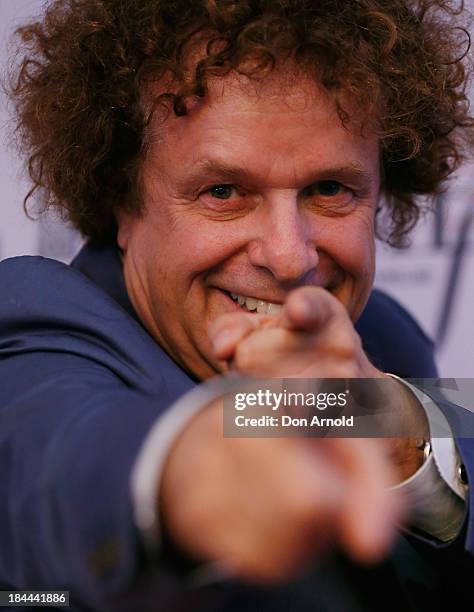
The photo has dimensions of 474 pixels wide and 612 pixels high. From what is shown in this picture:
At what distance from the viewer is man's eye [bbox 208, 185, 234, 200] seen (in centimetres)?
84

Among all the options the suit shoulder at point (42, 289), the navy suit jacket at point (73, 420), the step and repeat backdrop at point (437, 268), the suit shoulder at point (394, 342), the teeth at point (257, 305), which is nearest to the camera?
the navy suit jacket at point (73, 420)

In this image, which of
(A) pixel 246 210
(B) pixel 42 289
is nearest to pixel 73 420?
(B) pixel 42 289

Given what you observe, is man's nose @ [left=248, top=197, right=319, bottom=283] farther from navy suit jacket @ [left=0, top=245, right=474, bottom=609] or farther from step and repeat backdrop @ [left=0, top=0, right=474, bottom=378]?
step and repeat backdrop @ [left=0, top=0, right=474, bottom=378]

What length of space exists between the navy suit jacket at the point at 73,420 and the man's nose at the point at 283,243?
0.14 meters

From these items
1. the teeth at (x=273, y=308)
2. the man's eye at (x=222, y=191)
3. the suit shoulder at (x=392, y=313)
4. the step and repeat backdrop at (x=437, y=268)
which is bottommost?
the step and repeat backdrop at (x=437, y=268)

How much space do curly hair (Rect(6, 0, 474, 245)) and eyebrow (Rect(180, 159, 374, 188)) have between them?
6 centimetres

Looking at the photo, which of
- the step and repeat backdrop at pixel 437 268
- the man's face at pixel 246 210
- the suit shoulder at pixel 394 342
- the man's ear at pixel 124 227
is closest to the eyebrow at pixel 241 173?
the man's face at pixel 246 210

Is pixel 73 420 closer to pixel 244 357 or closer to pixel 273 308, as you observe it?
pixel 244 357

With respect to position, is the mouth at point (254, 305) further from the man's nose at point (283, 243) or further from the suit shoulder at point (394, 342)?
the suit shoulder at point (394, 342)

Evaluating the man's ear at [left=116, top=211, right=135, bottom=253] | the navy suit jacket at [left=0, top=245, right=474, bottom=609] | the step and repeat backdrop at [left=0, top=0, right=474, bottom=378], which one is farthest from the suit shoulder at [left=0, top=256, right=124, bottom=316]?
the step and repeat backdrop at [left=0, top=0, right=474, bottom=378]

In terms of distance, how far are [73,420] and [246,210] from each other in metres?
0.41

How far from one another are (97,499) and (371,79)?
0.59 m

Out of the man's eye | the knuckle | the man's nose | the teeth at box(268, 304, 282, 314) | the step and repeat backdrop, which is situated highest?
the knuckle

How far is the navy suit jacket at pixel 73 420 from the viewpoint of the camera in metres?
0.40
